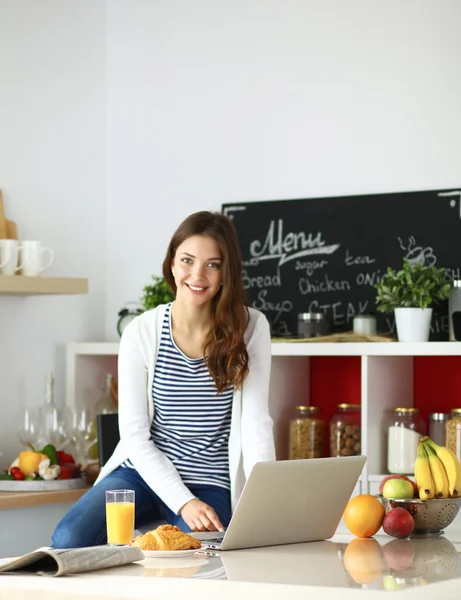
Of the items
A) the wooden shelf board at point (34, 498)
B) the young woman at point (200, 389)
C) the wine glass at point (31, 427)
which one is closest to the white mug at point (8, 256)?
the wine glass at point (31, 427)

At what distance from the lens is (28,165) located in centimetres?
385

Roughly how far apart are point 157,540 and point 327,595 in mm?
440

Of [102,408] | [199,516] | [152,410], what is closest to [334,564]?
[199,516]

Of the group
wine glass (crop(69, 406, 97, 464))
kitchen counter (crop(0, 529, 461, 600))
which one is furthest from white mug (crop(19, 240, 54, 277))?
kitchen counter (crop(0, 529, 461, 600))

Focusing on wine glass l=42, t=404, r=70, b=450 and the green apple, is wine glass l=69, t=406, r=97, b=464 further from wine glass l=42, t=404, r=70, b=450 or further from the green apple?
the green apple

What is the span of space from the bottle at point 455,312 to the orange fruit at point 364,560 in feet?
4.59

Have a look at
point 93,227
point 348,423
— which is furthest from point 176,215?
point 348,423

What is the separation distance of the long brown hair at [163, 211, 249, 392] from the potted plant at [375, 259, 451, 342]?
2.44ft

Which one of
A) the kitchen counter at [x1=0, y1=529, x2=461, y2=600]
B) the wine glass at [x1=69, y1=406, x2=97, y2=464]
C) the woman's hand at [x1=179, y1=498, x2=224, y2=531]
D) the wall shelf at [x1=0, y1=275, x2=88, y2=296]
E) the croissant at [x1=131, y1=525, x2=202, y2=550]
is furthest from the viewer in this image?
the wine glass at [x1=69, y1=406, x2=97, y2=464]

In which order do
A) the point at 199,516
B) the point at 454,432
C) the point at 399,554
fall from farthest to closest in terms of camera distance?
the point at 454,432 < the point at 199,516 < the point at 399,554

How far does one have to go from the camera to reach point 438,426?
133 inches

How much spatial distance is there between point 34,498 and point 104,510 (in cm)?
85

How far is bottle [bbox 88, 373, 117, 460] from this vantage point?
12.4 ft

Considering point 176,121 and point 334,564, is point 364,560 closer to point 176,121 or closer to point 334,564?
point 334,564
